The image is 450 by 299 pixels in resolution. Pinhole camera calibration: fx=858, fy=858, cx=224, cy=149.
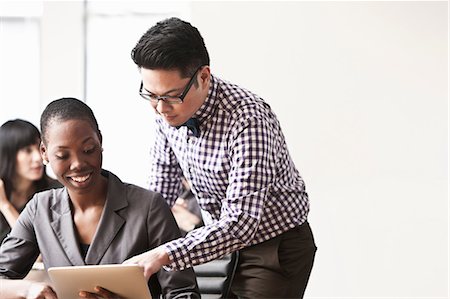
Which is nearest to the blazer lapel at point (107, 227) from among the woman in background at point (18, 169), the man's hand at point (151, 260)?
the man's hand at point (151, 260)

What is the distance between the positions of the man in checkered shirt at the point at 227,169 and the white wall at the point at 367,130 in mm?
1977

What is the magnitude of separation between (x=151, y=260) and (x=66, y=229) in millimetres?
339

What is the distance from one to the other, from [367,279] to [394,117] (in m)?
0.87

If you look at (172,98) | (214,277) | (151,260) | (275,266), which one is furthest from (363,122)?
(151,260)

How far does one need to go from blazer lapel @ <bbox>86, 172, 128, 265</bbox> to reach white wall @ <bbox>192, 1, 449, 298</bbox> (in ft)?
7.54

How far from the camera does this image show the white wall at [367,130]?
14.8 ft

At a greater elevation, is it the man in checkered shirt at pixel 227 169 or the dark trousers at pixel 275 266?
the man in checkered shirt at pixel 227 169

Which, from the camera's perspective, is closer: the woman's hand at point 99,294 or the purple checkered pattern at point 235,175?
the woman's hand at point 99,294

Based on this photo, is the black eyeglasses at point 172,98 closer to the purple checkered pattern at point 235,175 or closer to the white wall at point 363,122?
the purple checkered pattern at point 235,175

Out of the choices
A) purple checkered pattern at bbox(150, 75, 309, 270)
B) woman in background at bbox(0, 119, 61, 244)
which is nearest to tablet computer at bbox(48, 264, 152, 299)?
purple checkered pattern at bbox(150, 75, 309, 270)

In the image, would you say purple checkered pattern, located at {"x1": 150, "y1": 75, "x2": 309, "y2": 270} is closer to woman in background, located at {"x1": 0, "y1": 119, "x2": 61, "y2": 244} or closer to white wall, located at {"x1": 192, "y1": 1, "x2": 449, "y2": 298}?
woman in background, located at {"x1": 0, "y1": 119, "x2": 61, "y2": 244}

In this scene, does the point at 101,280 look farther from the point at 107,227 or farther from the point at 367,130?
the point at 367,130

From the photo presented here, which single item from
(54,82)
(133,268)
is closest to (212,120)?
(133,268)

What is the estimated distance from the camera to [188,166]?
253 cm
